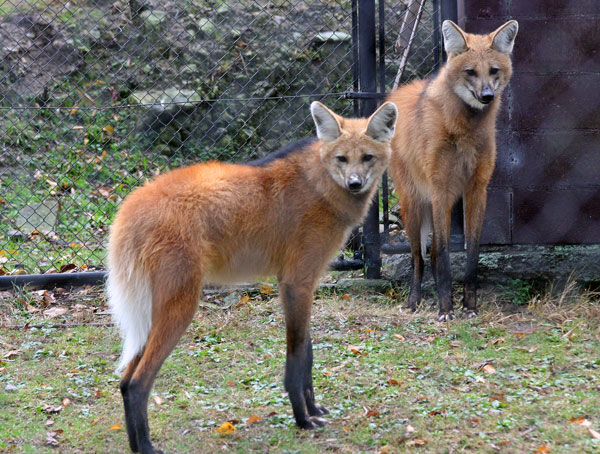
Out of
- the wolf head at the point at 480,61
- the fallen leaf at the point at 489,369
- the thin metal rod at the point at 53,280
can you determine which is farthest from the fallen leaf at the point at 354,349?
the thin metal rod at the point at 53,280

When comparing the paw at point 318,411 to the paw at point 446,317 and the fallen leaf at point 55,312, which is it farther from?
the fallen leaf at point 55,312

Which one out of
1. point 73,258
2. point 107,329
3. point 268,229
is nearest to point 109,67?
point 73,258

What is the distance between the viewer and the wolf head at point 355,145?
301cm

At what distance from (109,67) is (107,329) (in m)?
4.10

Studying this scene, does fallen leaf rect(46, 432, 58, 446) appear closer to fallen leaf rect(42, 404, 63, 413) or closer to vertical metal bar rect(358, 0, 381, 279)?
fallen leaf rect(42, 404, 63, 413)

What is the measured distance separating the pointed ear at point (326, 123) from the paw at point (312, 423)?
1.21 m

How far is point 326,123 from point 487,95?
138 cm

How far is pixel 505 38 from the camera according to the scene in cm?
406

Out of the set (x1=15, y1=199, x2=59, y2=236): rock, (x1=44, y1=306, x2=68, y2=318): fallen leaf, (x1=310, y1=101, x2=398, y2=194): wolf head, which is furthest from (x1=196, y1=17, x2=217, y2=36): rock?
(x1=310, y1=101, x2=398, y2=194): wolf head

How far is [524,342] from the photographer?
12.3ft

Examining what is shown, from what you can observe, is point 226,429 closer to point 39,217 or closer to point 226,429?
point 226,429

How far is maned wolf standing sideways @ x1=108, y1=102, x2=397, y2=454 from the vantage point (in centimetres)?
260

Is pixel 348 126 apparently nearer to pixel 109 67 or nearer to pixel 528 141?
pixel 528 141

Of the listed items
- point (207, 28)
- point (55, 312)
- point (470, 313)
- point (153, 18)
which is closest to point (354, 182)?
point (470, 313)
